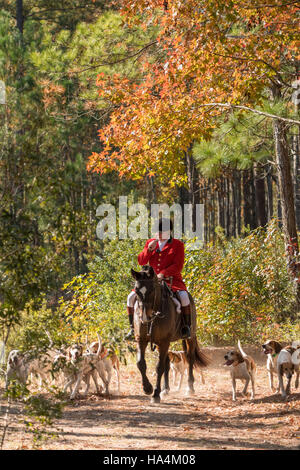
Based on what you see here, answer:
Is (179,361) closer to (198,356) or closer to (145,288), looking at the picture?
(198,356)

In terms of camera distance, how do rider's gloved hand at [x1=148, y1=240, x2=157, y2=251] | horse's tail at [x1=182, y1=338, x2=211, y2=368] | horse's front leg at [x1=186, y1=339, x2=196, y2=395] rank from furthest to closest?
horse's tail at [x1=182, y1=338, x2=211, y2=368] < horse's front leg at [x1=186, y1=339, x2=196, y2=395] < rider's gloved hand at [x1=148, y1=240, x2=157, y2=251]

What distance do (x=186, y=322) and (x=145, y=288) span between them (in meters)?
1.76

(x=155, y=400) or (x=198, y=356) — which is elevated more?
(x=198, y=356)

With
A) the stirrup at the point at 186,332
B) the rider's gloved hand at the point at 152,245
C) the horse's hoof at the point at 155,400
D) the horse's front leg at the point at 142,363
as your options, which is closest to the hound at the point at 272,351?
the stirrup at the point at 186,332

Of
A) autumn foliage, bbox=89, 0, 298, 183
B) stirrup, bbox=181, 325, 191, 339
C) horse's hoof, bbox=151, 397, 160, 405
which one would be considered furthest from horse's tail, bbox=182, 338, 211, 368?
autumn foliage, bbox=89, 0, 298, 183

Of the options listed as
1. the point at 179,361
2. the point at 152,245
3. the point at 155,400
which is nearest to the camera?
the point at 155,400

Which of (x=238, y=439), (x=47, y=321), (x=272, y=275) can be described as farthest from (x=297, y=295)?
(x=47, y=321)

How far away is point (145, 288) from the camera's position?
9727mm

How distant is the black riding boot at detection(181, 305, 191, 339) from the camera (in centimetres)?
1112

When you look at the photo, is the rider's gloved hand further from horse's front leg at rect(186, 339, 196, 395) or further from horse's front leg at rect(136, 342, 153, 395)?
horse's front leg at rect(186, 339, 196, 395)

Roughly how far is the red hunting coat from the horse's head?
112 cm

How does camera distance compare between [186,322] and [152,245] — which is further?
[186,322]

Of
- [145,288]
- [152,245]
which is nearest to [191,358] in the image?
[152,245]

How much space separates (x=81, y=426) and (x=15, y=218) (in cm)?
393
